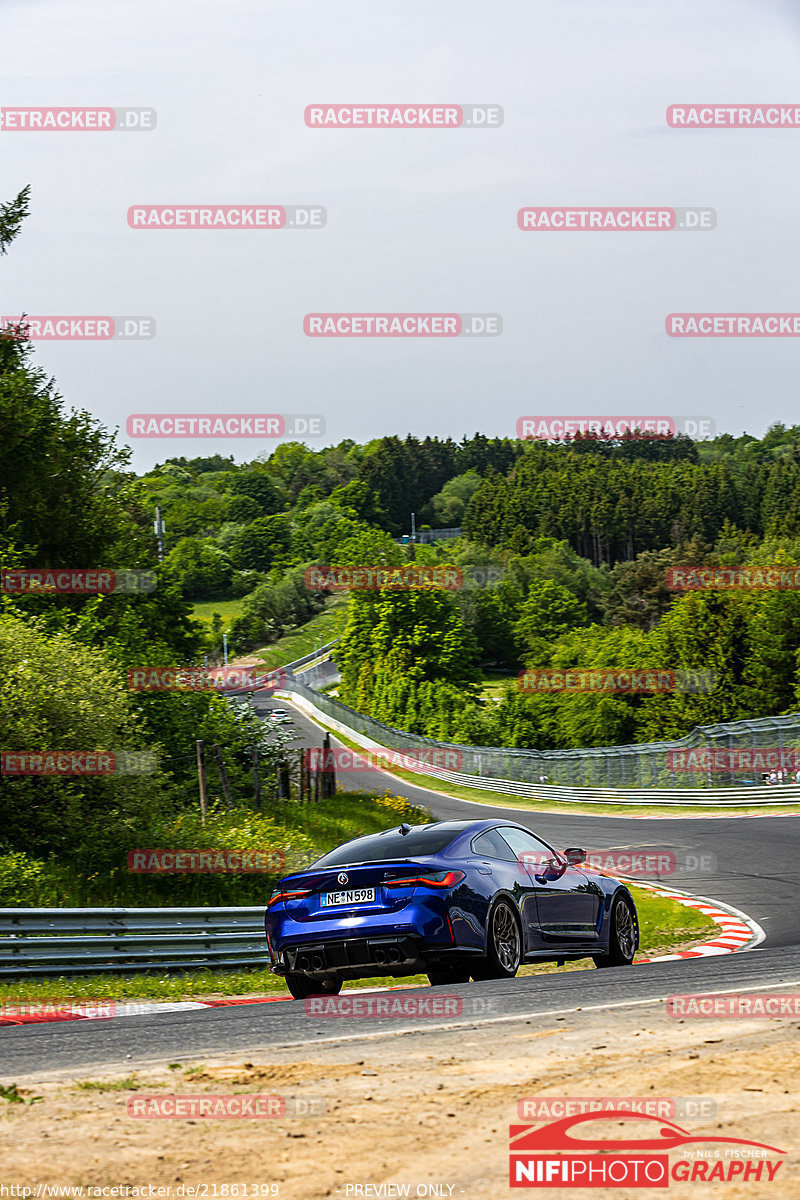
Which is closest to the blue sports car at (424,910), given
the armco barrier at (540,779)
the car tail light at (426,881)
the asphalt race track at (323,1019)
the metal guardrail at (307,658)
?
the car tail light at (426,881)

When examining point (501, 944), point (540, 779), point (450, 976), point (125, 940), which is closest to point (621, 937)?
point (501, 944)

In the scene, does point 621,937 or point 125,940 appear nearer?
point 621,937

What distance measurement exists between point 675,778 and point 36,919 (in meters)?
34.7

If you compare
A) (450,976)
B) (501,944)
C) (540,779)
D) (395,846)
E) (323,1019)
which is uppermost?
(395,846)

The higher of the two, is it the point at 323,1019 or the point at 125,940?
the point at 323,1019

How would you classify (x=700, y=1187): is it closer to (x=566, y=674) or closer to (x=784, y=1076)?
(x=784, y=1076)

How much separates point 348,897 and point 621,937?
3.58 m

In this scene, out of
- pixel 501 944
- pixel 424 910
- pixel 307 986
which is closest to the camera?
pixel 424 910

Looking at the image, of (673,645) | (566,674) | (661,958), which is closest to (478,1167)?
(661,958)

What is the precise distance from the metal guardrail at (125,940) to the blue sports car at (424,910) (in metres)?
3.51

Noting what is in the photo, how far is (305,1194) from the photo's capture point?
14.3ft

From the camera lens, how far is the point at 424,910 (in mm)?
9211

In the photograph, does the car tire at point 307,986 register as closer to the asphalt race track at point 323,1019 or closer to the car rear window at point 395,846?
the asphalt race track at point 323,1019

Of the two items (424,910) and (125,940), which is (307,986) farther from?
(125,940)
